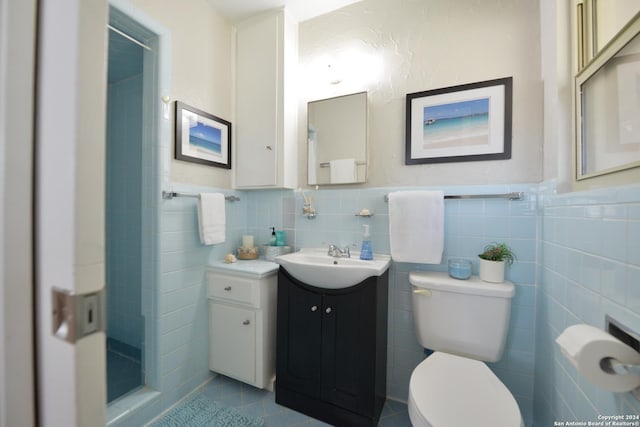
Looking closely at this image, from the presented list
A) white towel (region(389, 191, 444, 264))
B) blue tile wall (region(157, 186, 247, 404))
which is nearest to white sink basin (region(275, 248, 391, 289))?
white towel (region(389, 191, 444, 264))

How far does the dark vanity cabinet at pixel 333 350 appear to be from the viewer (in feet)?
3.96

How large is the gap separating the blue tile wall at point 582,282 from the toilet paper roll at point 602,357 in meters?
0.07

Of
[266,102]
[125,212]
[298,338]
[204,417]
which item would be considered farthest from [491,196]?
[125,212]

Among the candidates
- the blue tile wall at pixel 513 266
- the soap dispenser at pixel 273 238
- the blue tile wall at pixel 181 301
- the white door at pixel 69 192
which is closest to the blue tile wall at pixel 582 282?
the blue tile wall at pixel 513 266

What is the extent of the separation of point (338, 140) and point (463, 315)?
1.21 m

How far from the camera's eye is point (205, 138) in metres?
1.61

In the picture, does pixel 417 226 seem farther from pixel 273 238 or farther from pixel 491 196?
pixel 273 238

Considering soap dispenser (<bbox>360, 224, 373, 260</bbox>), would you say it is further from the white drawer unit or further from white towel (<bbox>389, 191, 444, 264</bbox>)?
the white drawer unit

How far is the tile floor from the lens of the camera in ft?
4.28

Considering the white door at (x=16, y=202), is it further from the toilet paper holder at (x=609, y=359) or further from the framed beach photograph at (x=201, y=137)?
the framed beach photograph at (x=201, y=137)

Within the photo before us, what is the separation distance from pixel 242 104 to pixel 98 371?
178 cm

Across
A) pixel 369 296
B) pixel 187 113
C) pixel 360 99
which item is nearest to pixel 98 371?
pixel 369 296

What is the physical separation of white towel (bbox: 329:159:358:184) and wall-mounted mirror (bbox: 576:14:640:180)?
3.33ft

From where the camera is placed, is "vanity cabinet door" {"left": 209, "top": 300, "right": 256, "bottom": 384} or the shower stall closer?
"vanity cabinet door" {"left": 209, "top": 300, "right": 256, "bottom": 384}
